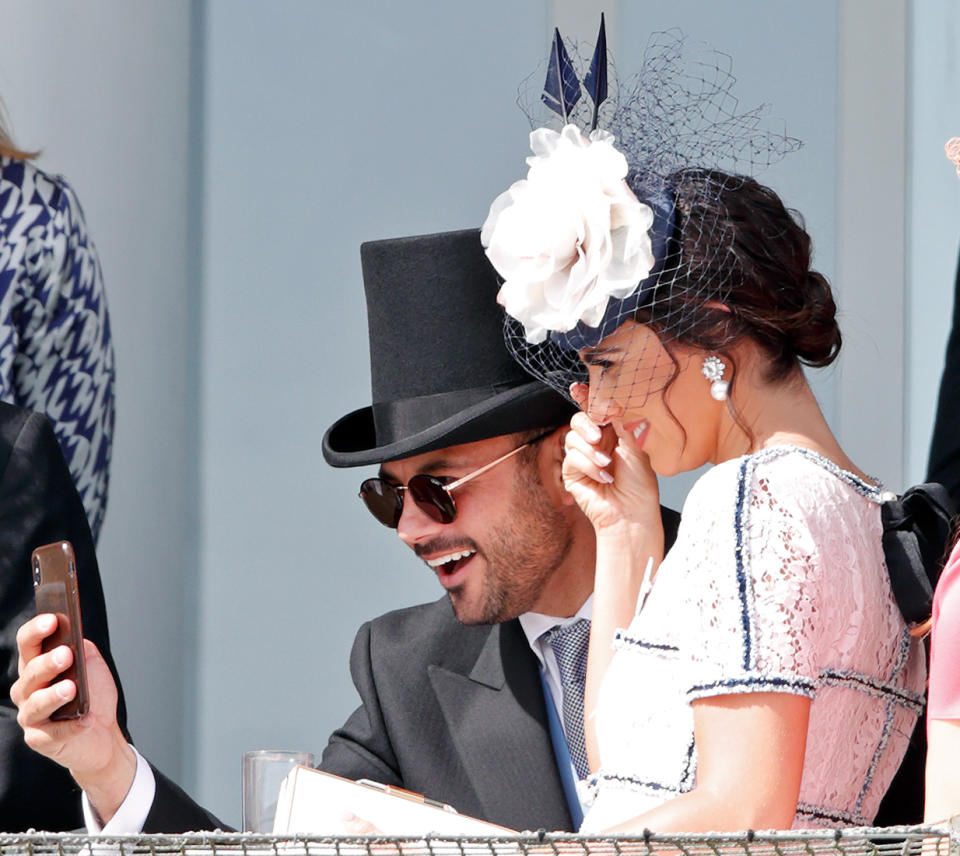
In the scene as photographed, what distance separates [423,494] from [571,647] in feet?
1.14

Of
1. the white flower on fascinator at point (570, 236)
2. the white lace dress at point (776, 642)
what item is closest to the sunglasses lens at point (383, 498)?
the white flower on fascinator at point (570, 236)

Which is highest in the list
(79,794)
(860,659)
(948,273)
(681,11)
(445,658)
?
(681,11)

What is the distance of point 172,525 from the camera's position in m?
3.70

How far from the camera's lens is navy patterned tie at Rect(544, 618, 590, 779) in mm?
2496

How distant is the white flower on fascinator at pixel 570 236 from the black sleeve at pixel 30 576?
0.97m

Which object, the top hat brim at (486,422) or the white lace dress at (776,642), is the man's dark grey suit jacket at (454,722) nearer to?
the top hat brim at (486,422)

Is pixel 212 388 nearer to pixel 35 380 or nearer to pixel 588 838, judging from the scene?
pixel 35 380

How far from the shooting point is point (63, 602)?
1953 millimetres

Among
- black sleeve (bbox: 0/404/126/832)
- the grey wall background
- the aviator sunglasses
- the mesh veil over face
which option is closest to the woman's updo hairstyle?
the mesh veil over face

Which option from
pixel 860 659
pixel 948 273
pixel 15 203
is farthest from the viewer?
pixel 15 203

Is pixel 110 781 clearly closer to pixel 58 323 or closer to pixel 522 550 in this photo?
pixel 522 550

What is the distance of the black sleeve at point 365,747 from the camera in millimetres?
2574

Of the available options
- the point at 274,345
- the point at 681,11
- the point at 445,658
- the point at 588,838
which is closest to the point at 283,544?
the point at 274,345

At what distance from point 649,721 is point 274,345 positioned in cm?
216
